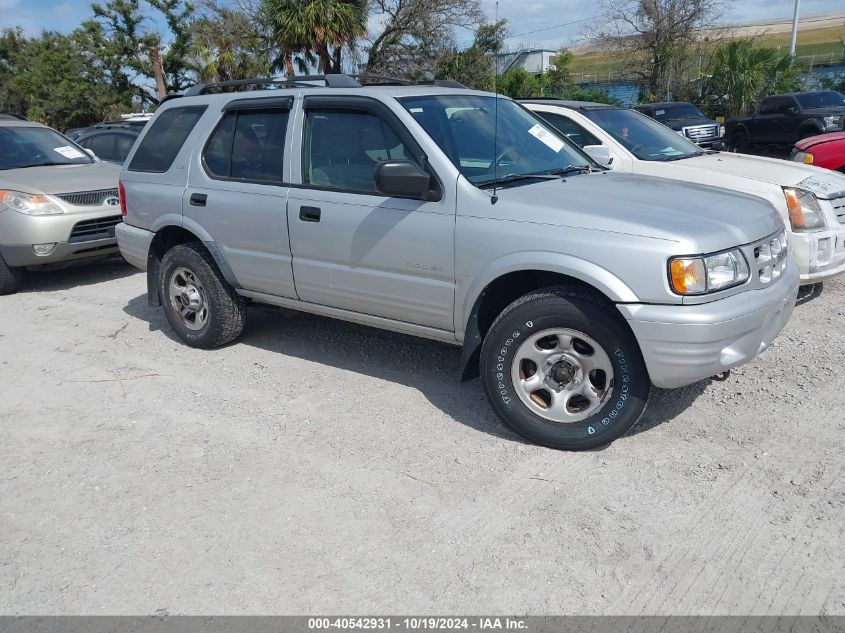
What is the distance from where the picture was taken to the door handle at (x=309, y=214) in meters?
4.83

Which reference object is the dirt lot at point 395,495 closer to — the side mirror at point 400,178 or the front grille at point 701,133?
the side mirror at point 400,178

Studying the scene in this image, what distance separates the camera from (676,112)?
17.2 meters

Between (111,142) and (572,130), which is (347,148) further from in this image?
(111,142)

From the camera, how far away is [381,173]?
163 inches

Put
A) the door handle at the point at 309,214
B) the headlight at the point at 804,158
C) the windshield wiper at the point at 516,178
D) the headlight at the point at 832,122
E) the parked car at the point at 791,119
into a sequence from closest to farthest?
the windshield wiper at the point at 516,178 → the door handle at the point at 309,214 → the headlight at the point at 804,158 → the headlight at the point at 832,122 → the parked car at the point at 791,119

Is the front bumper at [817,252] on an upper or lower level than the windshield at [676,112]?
lower

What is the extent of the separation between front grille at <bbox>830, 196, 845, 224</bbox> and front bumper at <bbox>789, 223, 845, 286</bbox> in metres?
0.14

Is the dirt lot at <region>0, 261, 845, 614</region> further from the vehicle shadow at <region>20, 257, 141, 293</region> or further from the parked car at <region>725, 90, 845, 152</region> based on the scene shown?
the parked car at <region>725, 90, 845, 152</region>

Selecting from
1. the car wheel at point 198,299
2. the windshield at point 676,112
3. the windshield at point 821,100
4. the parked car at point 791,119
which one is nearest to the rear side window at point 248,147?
the car wheel at point 198,299

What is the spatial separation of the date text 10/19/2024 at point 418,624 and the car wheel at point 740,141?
62.7 ft

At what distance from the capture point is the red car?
860cm

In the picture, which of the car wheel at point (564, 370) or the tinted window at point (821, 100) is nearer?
the car wheel at point (564, 370)

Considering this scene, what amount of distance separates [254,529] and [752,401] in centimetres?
299

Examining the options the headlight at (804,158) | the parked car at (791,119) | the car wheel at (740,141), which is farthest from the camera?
the car wheel at (740,141)
